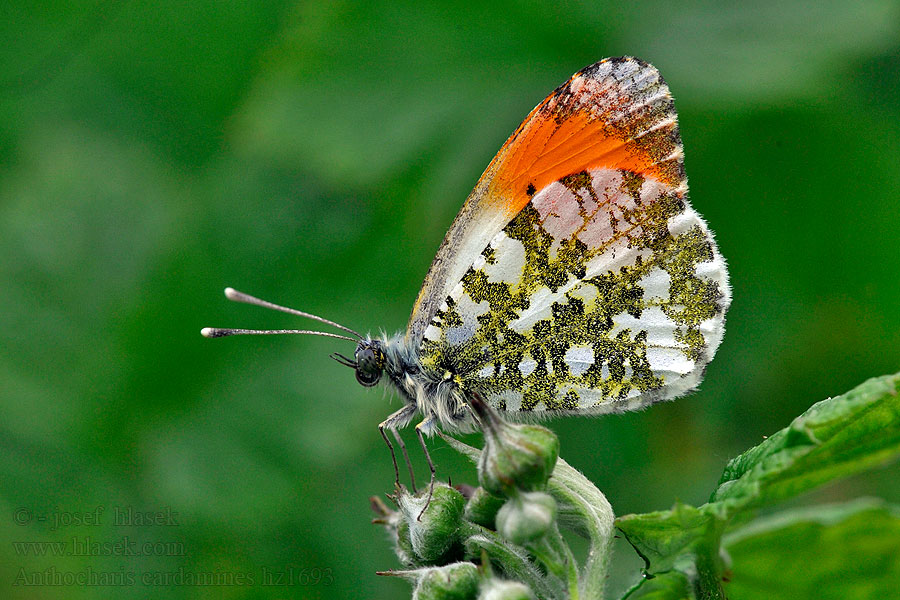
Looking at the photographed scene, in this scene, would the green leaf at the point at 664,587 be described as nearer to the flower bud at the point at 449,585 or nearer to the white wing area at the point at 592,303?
the flower bud at the point at 449,585

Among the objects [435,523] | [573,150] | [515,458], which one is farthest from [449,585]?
[573,150]

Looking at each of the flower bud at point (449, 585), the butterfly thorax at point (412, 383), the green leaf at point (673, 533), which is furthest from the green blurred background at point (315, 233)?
the flower bud at point (449, 585)

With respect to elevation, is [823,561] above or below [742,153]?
below

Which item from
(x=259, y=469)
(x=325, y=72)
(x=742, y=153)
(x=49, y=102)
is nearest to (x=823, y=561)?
(x=742, y=153)

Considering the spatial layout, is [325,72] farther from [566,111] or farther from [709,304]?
[709,304]

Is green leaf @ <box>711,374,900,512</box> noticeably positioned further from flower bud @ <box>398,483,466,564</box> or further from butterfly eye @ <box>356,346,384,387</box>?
butterfly eye @ <box>356,346,384,387</box>
